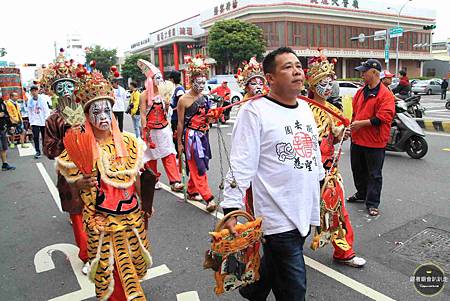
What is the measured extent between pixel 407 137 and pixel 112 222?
22.4 feet

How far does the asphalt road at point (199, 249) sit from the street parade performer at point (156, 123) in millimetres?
549

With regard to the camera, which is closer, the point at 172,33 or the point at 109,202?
the point at 109,202

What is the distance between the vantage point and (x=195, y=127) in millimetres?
5223

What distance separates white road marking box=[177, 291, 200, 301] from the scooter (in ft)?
20.2

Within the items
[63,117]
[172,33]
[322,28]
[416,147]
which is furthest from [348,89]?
[172,33]

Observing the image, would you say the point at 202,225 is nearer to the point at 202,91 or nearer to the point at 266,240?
the point at 202,91

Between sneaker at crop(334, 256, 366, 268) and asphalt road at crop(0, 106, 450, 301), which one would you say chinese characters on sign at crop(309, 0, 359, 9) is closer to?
asphalt road at crop(0, 106, 450, 301)

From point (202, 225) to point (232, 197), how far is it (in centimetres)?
254

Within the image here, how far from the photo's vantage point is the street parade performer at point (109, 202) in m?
2.50

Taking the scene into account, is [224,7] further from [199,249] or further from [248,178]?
[248,178]

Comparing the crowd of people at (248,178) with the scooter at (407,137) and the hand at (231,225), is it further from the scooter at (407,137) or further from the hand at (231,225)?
the scooter at (407,137)

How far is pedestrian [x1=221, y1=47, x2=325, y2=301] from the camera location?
84.7 inches

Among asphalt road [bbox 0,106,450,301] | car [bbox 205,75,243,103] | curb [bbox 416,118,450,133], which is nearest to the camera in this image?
asphalt road [bbox 0,106,450,301]

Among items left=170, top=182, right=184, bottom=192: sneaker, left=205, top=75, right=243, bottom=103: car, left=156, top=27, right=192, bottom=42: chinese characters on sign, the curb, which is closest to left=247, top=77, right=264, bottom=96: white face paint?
→ left=170, top=182, right=184, bottom=192: sneaker
